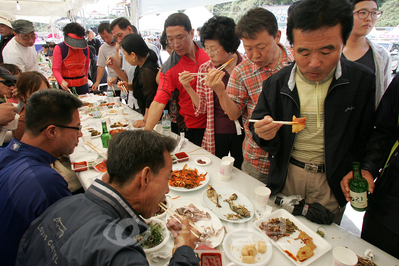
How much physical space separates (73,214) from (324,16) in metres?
1.62

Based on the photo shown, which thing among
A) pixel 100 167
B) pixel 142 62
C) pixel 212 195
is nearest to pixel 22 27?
pixel 142 62

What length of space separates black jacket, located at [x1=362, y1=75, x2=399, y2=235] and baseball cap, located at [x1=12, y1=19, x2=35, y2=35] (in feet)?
19.1

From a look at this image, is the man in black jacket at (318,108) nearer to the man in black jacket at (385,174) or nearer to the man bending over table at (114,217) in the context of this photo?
the man in black jacket at (385,174)

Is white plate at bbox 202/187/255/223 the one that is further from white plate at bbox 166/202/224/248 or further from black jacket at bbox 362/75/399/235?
black jacket at bbox 362/75/399/235

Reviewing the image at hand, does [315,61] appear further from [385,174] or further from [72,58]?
[72,58]

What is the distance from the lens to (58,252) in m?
0.85

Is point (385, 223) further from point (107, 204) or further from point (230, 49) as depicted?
point (230, 49)

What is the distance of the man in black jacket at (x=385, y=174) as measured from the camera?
131 centimetres

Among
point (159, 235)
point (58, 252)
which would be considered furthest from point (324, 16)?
point (58, 252)

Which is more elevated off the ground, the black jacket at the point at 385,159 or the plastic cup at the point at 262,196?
the black jacket at the point at 385,159

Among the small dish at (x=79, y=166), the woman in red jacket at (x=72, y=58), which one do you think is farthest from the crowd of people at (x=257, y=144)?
the woman in red jacket at (x=72, y=58)

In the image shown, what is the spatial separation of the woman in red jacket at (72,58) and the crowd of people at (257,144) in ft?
9.47

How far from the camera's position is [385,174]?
1354 millimetres

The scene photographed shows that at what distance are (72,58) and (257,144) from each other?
492cm
